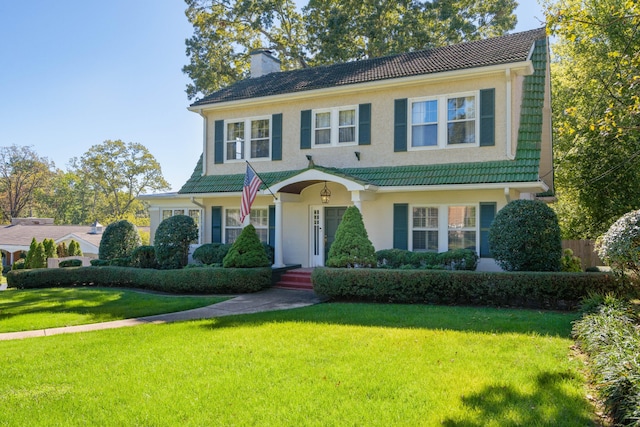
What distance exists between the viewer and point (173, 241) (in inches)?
595

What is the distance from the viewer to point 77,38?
50.4 ft

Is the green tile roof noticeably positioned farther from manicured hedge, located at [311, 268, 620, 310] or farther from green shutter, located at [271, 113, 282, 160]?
manicured hedge, located at [311, 268, 620, 310]

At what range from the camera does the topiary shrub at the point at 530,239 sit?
10508 mm

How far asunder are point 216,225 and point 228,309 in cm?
661

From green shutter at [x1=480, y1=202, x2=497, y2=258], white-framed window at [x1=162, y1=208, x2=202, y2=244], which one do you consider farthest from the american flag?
green shutter at [x1=480, y1=202, x2=497, y2=258]

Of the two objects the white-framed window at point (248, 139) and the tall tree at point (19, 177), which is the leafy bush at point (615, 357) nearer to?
the white-framed window at point (248, 139)

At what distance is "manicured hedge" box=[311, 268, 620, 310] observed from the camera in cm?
941

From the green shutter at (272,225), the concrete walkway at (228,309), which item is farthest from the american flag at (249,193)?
the concrete walkway at (228,309)

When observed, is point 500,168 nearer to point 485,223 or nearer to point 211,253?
point 485,223

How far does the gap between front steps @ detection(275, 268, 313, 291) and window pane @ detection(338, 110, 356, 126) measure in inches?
192

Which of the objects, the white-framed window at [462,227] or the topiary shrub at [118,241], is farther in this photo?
the topiary shrub at [118,241]

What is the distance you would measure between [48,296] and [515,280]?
1232 cm

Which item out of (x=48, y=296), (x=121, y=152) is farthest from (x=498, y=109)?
(x=121, y=152)

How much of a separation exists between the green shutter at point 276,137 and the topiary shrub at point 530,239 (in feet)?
26.0
